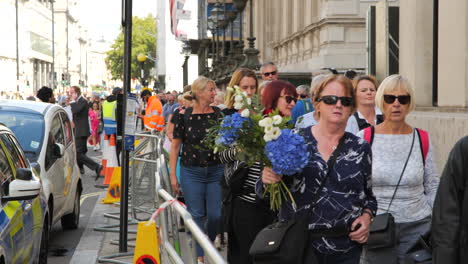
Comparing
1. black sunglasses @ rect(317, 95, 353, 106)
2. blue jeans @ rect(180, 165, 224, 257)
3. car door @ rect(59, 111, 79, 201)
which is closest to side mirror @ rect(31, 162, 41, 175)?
car door @ rect(59, 111, 79, 201)

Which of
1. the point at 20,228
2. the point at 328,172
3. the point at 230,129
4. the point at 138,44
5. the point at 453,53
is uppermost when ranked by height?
the point at 138,44

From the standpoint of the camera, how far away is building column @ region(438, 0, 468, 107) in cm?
1048

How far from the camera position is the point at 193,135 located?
339 inches

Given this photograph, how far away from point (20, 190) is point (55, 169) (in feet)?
13.3

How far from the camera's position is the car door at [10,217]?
6445mm

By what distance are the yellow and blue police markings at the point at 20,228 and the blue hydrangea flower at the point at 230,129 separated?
197 cm

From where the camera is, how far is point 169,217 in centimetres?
561

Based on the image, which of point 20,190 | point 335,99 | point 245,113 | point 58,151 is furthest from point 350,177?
point 58,151

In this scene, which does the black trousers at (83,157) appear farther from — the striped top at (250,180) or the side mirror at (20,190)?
the striped top at (250,180)

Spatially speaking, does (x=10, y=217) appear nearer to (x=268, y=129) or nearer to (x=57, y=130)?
(x=268, y=129)

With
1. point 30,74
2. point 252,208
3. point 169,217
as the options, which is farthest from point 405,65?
point 30,74

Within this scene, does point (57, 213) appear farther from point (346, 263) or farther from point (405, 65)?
point (346, 263)

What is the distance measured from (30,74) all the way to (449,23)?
5296 inches

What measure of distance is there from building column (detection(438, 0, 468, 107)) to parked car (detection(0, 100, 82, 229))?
451cm
